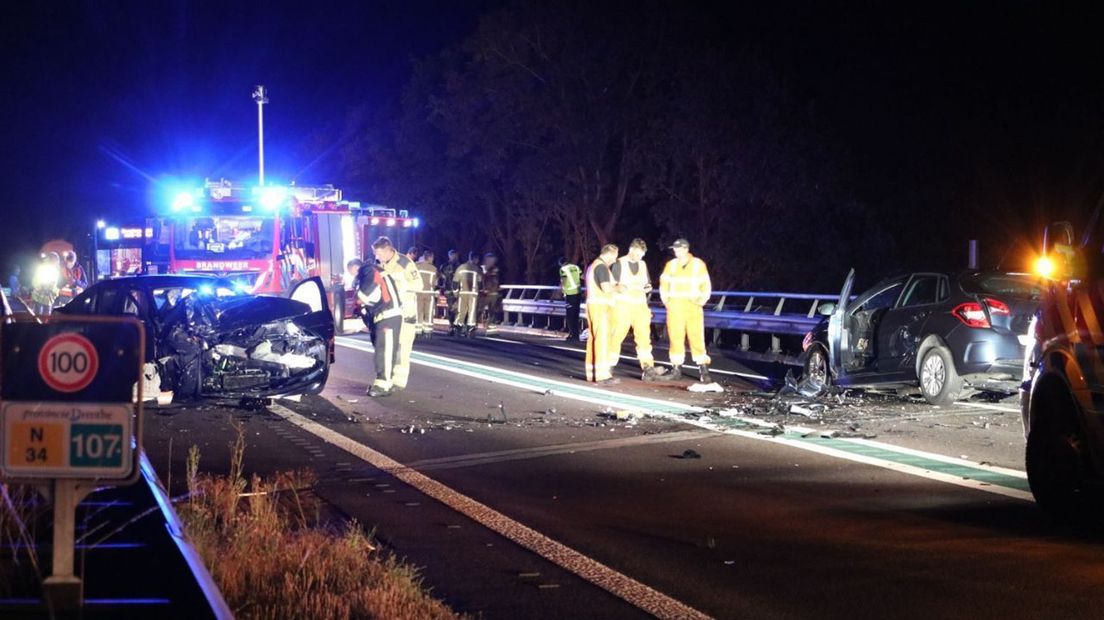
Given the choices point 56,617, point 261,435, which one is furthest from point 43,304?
point 56,617

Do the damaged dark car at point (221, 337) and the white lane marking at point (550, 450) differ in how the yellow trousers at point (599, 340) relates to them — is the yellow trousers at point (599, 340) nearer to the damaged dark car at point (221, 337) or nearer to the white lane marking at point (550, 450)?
the damaged dark car at point (221, 337)

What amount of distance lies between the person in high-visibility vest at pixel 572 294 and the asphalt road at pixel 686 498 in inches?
424

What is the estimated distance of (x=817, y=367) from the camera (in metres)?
15.8

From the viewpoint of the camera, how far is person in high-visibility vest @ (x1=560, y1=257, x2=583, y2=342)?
86.6 ft

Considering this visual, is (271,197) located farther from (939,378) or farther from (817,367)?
(939,378)

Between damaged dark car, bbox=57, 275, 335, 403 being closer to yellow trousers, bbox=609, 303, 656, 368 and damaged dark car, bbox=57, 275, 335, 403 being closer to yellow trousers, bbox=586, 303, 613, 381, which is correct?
yellow trousers, bbox=586, 303, 613, 381

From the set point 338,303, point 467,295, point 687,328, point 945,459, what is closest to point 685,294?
point 687,328

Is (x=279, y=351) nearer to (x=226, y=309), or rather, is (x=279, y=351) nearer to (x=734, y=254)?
(x=226, y=309)

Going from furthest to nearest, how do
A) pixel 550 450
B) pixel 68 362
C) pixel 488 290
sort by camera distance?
1. pixel 488 290
2. pixel 550 450
3. pixel 68 362

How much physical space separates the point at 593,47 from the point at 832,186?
831 cm

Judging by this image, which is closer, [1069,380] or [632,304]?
[1069,380]

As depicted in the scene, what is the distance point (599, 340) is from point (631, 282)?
84cm

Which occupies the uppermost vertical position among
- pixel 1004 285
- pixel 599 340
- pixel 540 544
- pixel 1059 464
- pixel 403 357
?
pixel 1004 285

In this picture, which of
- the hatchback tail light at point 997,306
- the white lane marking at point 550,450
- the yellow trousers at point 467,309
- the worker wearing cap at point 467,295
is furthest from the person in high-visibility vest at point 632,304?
the yellow trousers at point 467,309
